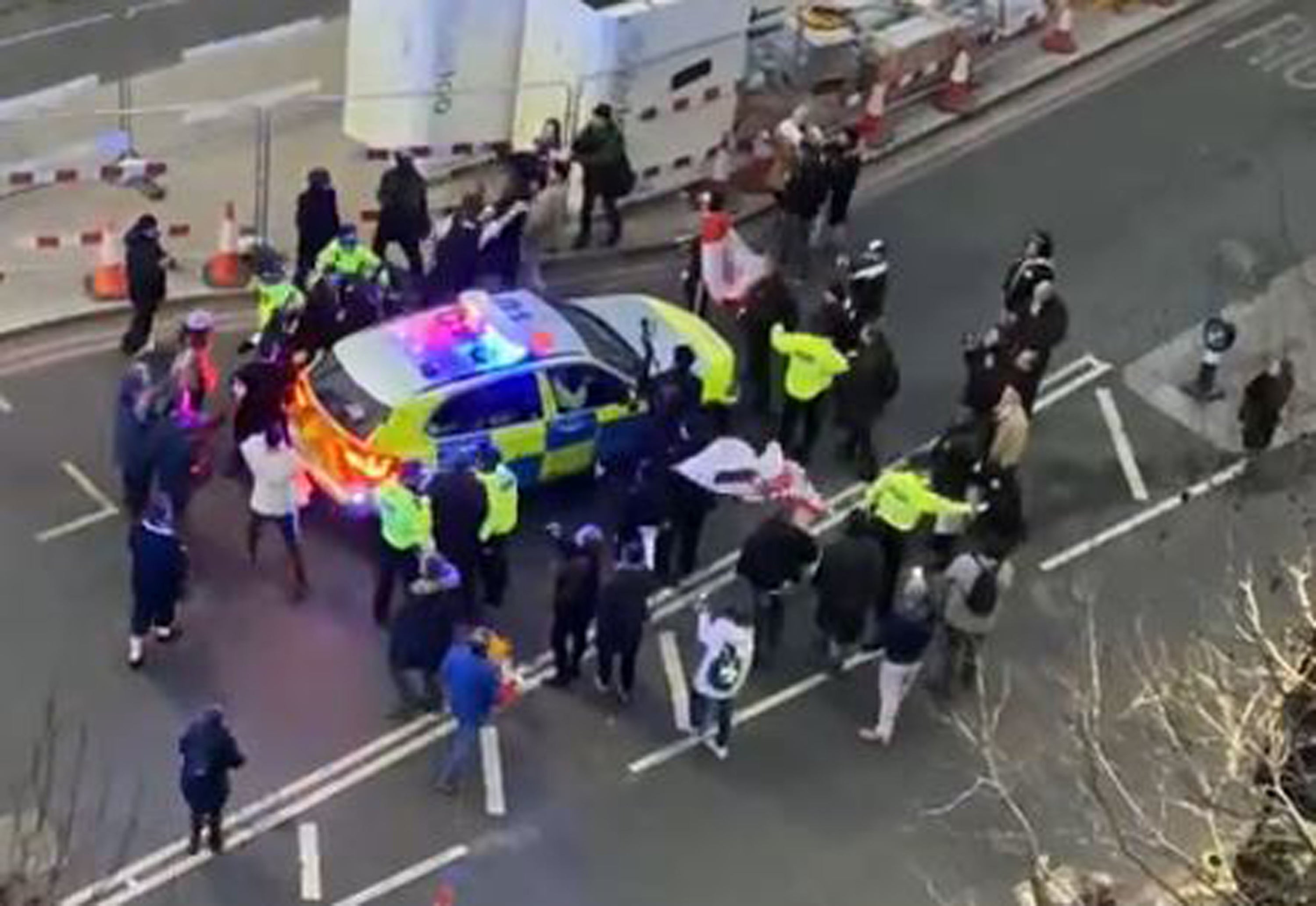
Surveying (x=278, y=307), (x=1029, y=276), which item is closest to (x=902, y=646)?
(x=1029, y=276)

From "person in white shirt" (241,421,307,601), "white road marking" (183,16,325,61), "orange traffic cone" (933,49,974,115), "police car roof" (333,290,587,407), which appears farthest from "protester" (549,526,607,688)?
"white road marking" (183,16,325,61)

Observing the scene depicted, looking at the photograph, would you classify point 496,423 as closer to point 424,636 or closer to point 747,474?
point 747,474

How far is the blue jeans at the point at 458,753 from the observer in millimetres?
21016

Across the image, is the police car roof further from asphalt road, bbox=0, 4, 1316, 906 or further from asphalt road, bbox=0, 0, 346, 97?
asphalt road, bbox=0, 0, 346, 97

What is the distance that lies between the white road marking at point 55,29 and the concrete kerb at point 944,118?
233 inches

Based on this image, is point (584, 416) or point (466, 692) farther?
point (584, 416)

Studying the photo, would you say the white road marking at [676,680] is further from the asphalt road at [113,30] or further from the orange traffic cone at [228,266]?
the asphalt road at [113,30]

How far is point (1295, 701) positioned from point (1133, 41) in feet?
54.7

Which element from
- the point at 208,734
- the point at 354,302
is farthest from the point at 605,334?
the point at 208,734

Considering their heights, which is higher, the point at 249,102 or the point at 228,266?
the point at 249,102

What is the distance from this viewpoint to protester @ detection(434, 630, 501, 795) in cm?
2061

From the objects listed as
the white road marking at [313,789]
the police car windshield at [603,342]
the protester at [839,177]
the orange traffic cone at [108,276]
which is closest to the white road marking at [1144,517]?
the white road marking at [313,789]

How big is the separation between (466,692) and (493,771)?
1.12m

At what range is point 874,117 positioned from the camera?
2919cm
